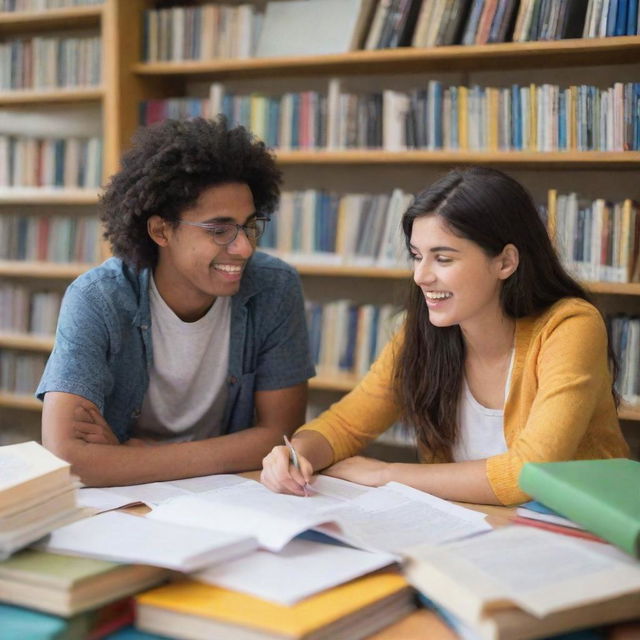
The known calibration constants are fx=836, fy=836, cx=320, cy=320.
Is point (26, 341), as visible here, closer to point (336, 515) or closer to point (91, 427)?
point (91, 427)

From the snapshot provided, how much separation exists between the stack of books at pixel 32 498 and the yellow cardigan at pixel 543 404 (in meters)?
0.63

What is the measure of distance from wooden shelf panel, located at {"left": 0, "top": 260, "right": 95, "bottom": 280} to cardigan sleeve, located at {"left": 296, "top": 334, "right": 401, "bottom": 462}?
71.8 inches

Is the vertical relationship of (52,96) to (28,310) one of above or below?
above

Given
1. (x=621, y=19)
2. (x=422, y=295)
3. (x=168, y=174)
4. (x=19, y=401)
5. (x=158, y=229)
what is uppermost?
(x=621, y=19)

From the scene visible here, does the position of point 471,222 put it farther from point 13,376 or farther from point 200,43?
point 13,376

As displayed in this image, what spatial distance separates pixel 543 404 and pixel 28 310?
8.54 ft

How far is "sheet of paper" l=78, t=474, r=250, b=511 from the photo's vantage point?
55.1 inches

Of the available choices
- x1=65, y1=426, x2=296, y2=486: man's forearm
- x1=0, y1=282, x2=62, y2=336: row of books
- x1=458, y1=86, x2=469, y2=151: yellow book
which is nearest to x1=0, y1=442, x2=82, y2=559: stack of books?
x1=65, y1=426, x2=296, y2=486: man's forearm

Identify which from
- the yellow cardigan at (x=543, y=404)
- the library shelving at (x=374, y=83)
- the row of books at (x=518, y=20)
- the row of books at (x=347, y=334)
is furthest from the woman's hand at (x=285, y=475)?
the row of books at (x=518, y=20)

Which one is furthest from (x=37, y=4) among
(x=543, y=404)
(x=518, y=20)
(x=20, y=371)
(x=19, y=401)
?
(x=543, y=404)

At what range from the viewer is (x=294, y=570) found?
106 cm

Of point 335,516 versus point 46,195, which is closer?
point 335,516

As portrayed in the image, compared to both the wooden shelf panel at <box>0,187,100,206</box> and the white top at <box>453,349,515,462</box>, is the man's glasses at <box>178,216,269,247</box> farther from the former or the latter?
the wooden shelf panel at <box>0,187,100,206</box>

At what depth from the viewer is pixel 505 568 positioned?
1.00 metres
